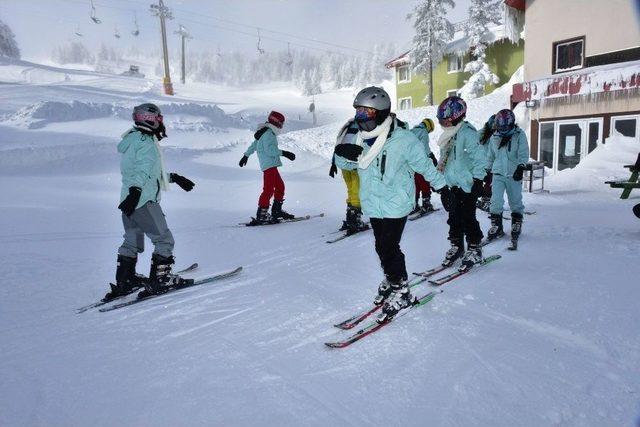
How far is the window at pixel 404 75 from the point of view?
39431 millimetres

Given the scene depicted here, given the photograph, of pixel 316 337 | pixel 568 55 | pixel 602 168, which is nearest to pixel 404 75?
pixel 568 55

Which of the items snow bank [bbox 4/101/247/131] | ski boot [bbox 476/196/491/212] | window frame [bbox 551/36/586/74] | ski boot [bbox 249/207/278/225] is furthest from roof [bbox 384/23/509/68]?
ski boot [bbox 249/207/278/225]

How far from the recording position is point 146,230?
15.3 feet

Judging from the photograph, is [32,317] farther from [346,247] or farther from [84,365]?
[346,247]

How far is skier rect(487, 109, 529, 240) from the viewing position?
6.23 m

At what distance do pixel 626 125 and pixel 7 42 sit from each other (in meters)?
64.6

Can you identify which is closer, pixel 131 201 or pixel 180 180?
pixel 131 201

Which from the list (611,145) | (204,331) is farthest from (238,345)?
(611,145)

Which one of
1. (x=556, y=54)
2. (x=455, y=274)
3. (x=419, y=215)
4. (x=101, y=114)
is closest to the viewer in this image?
(x=455, y=274)

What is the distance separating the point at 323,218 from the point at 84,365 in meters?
6.08

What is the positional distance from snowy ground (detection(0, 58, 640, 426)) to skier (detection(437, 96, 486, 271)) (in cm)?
38

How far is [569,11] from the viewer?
15.4 metres

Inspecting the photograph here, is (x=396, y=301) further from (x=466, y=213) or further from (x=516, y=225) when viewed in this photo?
(x=516, y=225)

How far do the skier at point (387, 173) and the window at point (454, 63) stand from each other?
34471 millimetres
